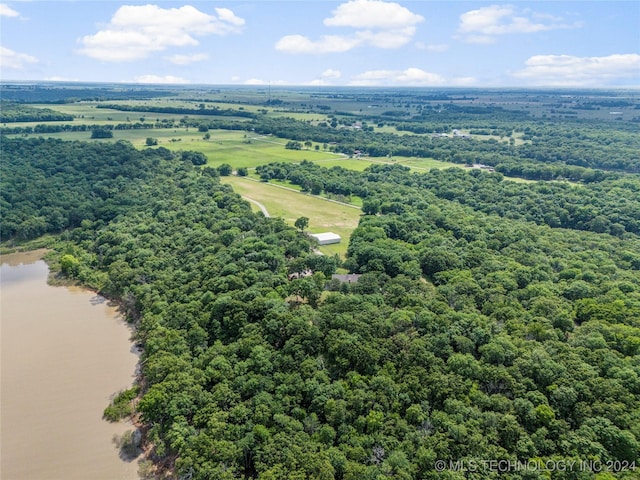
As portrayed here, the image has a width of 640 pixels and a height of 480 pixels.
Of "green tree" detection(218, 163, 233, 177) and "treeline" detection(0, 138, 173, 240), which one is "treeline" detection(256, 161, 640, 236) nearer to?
"green tree" detection(218, 163, 233, 177)

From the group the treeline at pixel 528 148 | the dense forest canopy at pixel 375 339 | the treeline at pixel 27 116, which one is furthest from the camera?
the treeline at pixel 27 116

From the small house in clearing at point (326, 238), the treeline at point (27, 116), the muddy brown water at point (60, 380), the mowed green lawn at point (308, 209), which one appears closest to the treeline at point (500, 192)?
the mowed green lawn at point (308, 209)

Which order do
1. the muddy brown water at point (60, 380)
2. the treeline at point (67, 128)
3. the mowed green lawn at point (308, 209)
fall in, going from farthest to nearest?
1. the treeline at point (67, 128)
2. the mowed green lawn at point (308, 209)
3. the muddy brown water at point (60, 380)

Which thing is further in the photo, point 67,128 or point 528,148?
point 67,128

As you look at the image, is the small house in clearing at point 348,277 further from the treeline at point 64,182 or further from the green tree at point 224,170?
the green tree at point 224,170

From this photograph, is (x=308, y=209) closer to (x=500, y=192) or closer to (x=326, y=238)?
(x=326, y=238)

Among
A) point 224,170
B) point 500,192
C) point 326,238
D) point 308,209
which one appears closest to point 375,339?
point 326,238
